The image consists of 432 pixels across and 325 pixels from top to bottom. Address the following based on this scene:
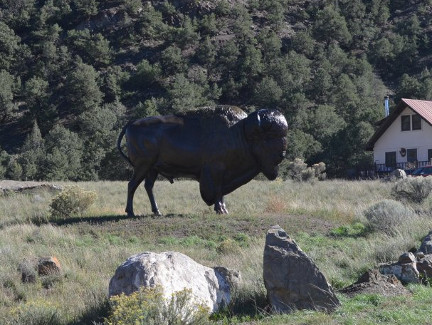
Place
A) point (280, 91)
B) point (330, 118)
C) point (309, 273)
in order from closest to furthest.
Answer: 1. point (309, 273)
2. point (330, 118)
3. point (280, 91)

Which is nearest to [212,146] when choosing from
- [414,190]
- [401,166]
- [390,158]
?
[414,190]

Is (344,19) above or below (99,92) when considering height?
above

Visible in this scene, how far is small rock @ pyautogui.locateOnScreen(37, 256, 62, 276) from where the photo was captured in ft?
→ 35.0

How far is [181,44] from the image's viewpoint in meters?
80.2

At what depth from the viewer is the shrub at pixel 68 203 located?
706 inches

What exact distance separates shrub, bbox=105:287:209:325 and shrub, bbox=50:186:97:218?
11336 mm

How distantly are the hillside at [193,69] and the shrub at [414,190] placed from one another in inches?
1241

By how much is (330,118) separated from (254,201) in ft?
134

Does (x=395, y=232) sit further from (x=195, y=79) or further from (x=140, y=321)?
(x=195, y=79)

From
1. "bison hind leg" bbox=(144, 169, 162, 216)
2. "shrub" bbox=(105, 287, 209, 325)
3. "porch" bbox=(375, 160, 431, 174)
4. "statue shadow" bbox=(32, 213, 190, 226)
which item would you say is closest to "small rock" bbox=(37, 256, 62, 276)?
"shrub" bbox=(105, 287, 209, 325)

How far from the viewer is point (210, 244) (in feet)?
45.5

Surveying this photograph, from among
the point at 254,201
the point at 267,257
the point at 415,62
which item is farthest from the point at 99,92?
the point at 267,257

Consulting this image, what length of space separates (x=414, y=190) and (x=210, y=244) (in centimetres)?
827

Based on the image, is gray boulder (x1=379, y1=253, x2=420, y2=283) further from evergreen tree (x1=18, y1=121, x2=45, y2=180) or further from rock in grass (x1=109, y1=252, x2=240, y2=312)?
evergreen tree (x1=18, y1=121, x2=45, y2=180)
